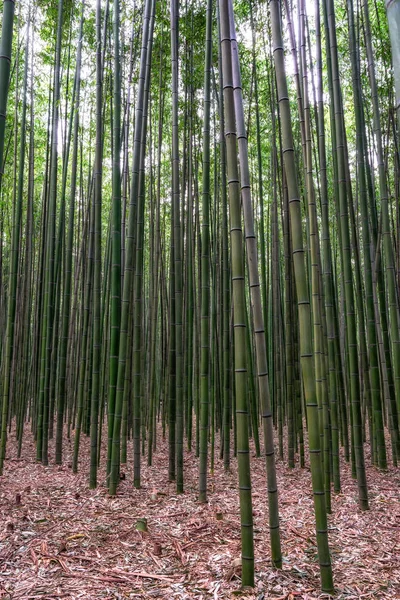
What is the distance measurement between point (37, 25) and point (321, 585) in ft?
18.1

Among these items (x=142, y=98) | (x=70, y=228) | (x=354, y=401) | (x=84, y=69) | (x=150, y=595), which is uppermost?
(x=84, y=69)

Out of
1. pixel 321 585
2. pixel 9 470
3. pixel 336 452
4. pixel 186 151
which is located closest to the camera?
pixel 321 585

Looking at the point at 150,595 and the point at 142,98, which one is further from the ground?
the point at 142,98

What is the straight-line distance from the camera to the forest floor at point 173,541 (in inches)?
67.5

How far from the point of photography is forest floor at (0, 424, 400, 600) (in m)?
1.71

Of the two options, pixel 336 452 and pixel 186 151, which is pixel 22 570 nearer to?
pixel 336 452

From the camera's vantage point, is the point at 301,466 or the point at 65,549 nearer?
the point at 65,549

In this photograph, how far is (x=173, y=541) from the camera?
86.4 inches

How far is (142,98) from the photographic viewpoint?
2.77 m

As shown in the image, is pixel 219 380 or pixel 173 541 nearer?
pixel 173 541

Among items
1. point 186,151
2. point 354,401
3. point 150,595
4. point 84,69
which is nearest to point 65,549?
point 150,595

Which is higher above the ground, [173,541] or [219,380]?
[219,380]

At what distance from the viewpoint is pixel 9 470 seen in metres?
3.52

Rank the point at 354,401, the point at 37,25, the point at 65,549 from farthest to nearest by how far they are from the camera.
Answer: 1. the point at 37,25
2. the point at 354,401
3. the point at 65,549
